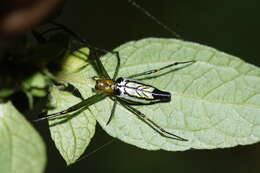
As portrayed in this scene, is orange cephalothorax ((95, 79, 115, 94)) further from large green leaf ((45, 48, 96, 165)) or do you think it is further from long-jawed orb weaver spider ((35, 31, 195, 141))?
large green leaf ((45, 48, 96, 165))

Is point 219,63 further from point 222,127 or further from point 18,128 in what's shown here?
point 18,128

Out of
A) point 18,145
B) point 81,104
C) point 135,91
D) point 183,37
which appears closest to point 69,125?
point 81,104

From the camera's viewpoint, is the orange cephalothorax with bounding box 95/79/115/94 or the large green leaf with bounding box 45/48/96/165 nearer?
the large green leaf with bounding box 45/48/96/165

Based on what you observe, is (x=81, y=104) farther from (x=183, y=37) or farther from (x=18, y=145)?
(x=183, y=37)

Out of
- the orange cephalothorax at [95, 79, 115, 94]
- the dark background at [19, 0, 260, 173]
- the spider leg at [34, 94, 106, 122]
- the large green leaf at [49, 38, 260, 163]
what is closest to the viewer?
the spider leg at [34, 94, 106, 122]

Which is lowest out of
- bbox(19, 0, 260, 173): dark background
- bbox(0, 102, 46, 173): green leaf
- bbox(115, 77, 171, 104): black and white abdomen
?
bbox(19, 0, 260, 173): dark background

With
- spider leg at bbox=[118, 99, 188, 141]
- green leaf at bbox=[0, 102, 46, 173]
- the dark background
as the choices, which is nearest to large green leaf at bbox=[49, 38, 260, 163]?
spider leg at bbox=[118, 99, 188, 141]

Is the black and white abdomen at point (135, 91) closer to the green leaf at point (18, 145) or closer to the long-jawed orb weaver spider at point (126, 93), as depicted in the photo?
the long-jawed orb weaver spider at point (126, 93)
